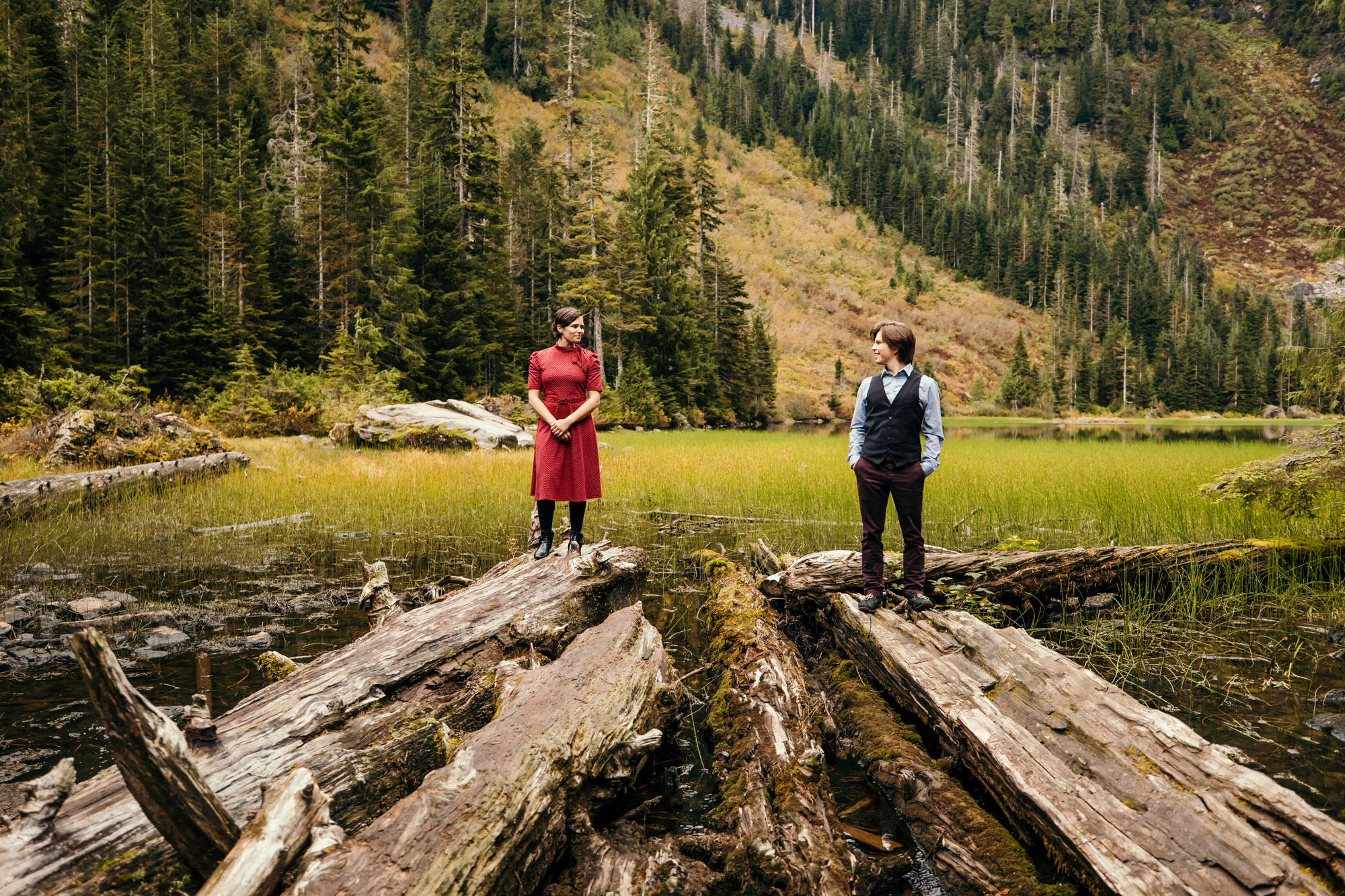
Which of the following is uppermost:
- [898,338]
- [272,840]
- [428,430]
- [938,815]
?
[898,338]

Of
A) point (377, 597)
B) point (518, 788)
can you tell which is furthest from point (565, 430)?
Answer: point (518, 788)

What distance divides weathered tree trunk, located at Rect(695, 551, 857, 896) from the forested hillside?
8.22 metres

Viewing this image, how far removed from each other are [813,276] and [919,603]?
232 feet

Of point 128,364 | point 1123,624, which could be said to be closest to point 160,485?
point 1123,624

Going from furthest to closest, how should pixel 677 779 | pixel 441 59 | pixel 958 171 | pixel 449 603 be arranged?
pixel 958 171, pixel 441 59, pixel 449 603, pixel 677 779

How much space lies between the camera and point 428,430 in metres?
20.5

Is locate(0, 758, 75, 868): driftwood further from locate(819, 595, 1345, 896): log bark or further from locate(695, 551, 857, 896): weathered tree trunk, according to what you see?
locate(819, 595, 1345, 896): log bark

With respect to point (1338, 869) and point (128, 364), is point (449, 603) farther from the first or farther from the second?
point (128, 364)

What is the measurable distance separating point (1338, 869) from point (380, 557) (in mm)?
9106

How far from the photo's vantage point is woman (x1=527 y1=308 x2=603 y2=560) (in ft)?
21.2

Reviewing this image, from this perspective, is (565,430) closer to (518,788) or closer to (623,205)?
(518,788)

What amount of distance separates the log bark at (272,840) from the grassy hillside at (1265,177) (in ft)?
510

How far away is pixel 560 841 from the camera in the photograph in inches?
122

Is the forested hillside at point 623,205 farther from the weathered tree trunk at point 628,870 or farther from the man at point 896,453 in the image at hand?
the weathered tree trunk at point 628,870
